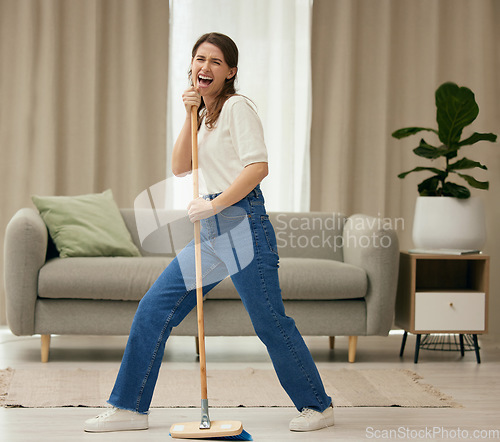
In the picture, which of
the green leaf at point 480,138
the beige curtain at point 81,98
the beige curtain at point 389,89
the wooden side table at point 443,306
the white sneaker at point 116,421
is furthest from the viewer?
the beige curtain at point 389,89

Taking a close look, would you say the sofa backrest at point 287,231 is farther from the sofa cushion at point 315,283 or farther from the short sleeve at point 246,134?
the short sleeve at point 246,134

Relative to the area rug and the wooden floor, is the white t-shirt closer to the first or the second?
the wooden floor

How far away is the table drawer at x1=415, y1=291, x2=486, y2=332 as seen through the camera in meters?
3.43

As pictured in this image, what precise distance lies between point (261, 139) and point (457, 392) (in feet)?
4.79

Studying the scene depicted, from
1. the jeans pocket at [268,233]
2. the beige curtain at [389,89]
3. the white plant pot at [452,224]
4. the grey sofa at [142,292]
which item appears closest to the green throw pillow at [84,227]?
the grey sofa at [142,292]

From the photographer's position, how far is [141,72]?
433 cm

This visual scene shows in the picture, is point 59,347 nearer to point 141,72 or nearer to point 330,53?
point 141,72

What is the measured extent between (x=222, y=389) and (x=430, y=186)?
167 cm

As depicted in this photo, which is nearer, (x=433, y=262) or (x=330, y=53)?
(x=433, y=262)

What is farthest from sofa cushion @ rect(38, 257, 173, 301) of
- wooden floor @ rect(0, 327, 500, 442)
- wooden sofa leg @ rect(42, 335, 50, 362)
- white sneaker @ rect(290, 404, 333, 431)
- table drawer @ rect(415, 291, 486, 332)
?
table drawer @ rect(415, 291, 486, 332)

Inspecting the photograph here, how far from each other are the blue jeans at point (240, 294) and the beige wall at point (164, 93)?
2368mm

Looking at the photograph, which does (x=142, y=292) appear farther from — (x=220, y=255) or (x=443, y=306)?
(x=443, y=306)

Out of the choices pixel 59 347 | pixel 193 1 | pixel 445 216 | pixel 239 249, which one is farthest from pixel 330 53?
pixel 239 249

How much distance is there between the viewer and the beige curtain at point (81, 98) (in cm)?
420
